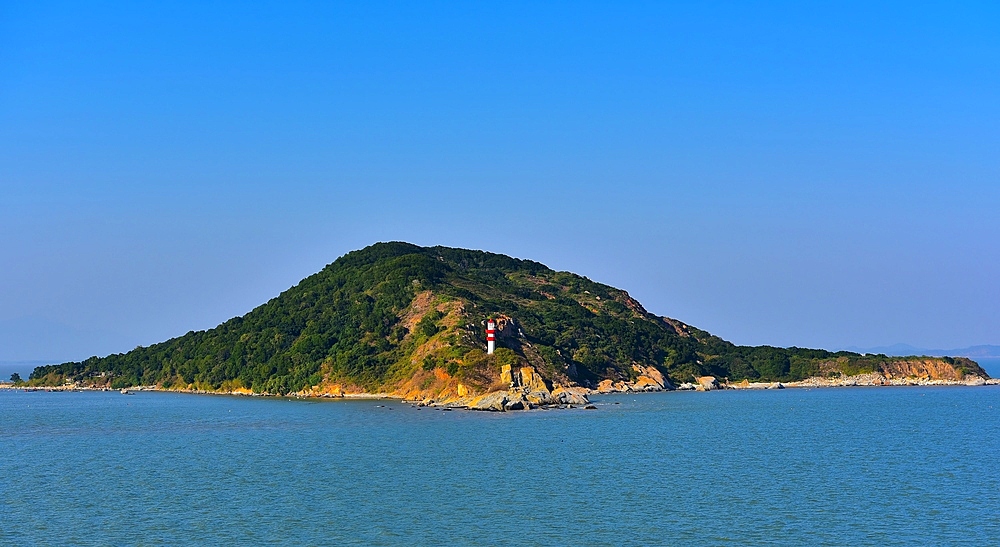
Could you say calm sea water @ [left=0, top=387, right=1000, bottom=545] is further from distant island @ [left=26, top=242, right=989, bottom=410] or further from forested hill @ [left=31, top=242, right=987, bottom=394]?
forested hill @ [left=31, top=242, right=987, bottom=394]

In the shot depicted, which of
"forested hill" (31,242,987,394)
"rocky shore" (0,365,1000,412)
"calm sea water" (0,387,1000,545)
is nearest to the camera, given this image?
"calm sea water" (0,387,1000,545)

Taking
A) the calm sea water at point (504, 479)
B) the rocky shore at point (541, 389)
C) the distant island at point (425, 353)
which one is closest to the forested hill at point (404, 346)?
the distant island at point (425, 353)

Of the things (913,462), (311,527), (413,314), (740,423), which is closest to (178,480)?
(311,527)

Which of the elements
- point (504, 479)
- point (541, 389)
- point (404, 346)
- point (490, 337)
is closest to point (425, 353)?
point (490, 337)

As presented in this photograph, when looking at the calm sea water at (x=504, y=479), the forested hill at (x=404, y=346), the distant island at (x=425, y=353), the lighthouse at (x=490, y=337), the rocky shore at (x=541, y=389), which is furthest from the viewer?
the forested hill at (x=404, y=346)

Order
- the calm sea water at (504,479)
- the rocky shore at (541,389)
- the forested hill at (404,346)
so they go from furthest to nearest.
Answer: the forested hill at (404,346), the rocky shore at (541,389), the calm sea water at (504,479)

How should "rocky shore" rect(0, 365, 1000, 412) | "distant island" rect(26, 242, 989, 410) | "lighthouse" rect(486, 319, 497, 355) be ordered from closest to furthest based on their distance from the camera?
"rocky shore" rect(0, 365, 1000, 412)
"distant island" rect(26, 242, 989, 410)
"lighthouse" rect(486, 319, 497, 355)

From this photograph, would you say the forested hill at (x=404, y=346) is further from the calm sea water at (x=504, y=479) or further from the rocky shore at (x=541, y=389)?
the calm sea water at (x=504, y=479)

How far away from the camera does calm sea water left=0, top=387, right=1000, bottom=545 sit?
47.6 m

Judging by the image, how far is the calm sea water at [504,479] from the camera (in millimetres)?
47562

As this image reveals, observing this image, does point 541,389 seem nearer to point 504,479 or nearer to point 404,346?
point 404,346

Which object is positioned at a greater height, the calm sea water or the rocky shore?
the rocky shore

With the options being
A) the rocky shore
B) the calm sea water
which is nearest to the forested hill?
the rocky shore

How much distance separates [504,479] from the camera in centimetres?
6350
